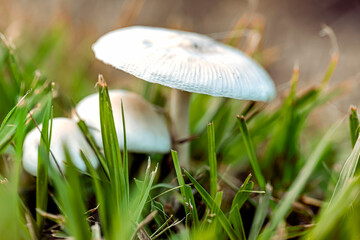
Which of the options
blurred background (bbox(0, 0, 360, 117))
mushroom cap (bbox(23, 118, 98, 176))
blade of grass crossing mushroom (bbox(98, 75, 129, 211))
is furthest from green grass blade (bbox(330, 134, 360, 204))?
blurred background (bbox(0, 0, 360, 117))

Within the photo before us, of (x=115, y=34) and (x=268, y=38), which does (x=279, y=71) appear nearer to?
(x=268, y=38)

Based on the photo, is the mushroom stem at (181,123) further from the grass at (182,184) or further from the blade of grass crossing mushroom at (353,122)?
the blade of grass crossing mushroom at (353,122)

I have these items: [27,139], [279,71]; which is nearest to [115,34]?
[27,139]

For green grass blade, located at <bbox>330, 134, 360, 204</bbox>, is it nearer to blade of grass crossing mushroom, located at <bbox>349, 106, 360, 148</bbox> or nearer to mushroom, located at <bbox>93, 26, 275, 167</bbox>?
blade of grass crossing mushroom, located at <bbox>349, 106, 360, 148</bbox>

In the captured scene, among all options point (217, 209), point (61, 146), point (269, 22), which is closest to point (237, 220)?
point (217, 209)

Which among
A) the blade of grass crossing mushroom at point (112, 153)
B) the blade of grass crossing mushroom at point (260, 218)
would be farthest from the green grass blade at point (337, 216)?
the blade of grass crossing mushroom at point (112, 153)
